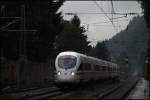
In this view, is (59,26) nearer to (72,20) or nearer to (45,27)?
(45,27)

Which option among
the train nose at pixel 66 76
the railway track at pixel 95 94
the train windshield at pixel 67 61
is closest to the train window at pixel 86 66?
the railway track at pixel 95 94

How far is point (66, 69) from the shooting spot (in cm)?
3625

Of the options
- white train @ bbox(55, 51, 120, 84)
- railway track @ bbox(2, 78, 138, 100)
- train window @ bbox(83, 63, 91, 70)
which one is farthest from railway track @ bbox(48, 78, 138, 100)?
train window @ bbox(83, 63, 91, 70)

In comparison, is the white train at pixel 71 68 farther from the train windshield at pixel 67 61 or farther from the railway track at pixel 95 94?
the railway track at pixel 95 94

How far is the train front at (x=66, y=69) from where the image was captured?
117 ft

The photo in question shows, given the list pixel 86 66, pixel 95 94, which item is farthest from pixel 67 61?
pixel 95 94

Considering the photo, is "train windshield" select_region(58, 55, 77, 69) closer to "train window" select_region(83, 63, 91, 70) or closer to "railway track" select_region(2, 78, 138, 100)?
"railway track" select_region(2, 78, 138, 100)

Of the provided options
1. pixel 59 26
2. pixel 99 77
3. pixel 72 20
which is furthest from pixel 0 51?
pixel 72 20

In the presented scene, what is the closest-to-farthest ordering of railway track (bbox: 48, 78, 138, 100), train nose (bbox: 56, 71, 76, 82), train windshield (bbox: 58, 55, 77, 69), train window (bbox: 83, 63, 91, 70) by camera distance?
railway track (bbox: 48, 78, 138, 100) → train nose (bbox: 56, 71, 76, 82) → train windshield (bbox: 58, 55, 77, 69) → train window (bbox: 83, 63, 91, 70)

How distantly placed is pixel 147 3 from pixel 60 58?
16.2m

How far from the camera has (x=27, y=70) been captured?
5409 cm

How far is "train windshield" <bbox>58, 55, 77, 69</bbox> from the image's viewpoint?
120 ft

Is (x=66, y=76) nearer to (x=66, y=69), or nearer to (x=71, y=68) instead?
(x=66, y=69)

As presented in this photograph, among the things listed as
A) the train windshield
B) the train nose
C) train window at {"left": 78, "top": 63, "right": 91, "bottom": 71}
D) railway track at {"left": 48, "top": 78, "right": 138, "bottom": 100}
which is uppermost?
the train windshield
